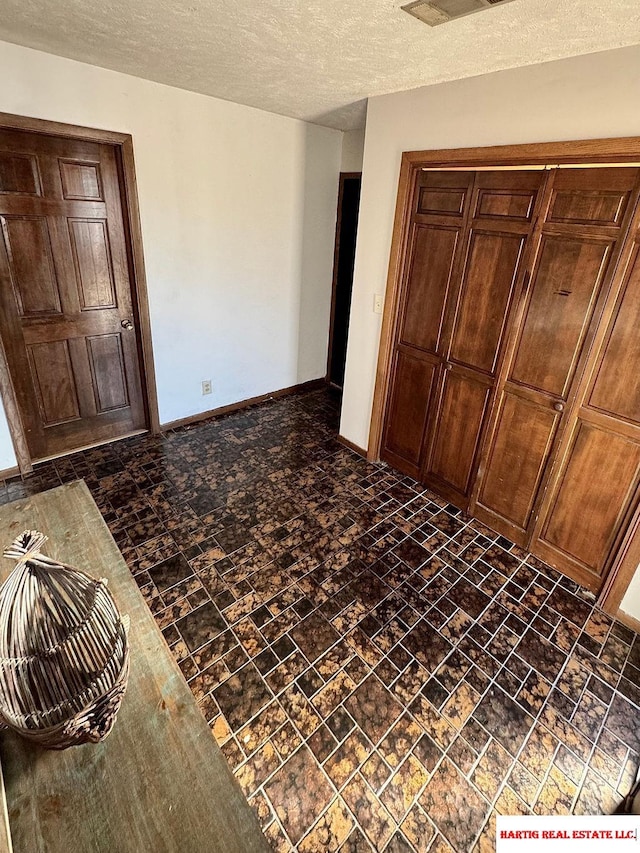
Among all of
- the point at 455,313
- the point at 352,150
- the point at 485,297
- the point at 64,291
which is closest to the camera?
the point at 485,297

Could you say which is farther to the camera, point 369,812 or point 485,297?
point 485,297

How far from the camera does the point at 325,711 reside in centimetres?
160

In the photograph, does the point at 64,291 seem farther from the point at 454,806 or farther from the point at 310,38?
the point at 454,806

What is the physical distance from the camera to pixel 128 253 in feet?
9.50

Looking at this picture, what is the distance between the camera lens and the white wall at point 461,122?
5.56ft

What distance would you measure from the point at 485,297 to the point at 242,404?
2.32 metres

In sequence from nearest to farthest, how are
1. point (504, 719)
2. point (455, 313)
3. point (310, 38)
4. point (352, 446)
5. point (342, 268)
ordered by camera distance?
point (504, 719)
point (310, 38)
point (455, 313)
point (352, 446)
point (342, 268)

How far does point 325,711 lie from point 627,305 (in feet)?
6.68

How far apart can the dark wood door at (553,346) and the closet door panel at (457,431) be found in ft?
0.33

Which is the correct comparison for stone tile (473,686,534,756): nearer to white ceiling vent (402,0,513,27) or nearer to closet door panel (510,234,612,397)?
closet door panel (510,234,612,397)

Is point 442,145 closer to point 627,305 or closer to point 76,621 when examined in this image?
point 627,305

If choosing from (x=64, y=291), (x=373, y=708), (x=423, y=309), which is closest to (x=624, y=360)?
(x=423, y=309)

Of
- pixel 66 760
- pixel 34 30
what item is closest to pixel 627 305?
pixel 66 760

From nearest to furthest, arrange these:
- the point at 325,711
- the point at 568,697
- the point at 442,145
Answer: the point at 325,711, the point at 568,697, the point at 442,145
